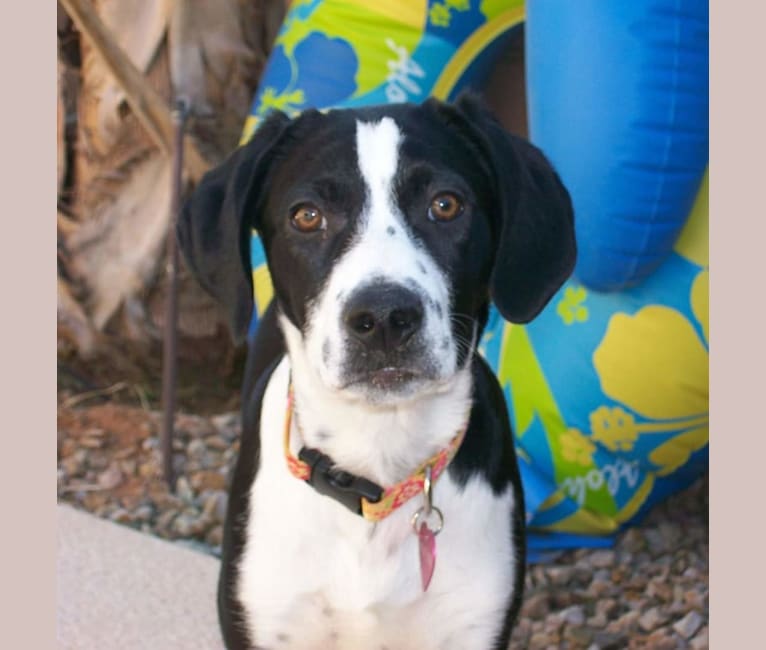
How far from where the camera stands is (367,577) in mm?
2424

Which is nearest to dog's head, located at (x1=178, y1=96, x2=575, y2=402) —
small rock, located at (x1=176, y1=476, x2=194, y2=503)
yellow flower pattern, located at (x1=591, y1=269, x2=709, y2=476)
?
yellow flower pattern, located at (x1=591, y1=269, x2=709, y2=476)

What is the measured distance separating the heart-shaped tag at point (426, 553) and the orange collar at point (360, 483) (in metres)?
0.08

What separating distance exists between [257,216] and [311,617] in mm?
885

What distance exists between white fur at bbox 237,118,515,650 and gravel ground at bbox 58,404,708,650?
1.02 metres

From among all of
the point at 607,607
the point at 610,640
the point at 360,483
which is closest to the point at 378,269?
the point at 360,483

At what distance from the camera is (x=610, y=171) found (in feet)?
10.4

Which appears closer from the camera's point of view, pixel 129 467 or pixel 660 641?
pixel 660 641

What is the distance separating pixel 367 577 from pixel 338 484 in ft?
0.68

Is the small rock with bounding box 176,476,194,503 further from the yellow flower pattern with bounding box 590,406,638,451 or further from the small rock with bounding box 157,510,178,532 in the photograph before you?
the yellow flower pattern with bounding box 590,406,638,451

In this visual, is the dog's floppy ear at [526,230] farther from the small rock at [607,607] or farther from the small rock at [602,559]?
the small rock at [602,559]

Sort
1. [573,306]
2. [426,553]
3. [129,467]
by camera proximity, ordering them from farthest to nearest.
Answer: [129,467] < [573,306] < [426,553]

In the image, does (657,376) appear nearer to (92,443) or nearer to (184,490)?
(184,490)

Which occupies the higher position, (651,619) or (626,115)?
(626,115)

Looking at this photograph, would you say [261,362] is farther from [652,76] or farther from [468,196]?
[652,76]
